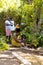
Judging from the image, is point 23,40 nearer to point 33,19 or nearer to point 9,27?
point 33,19

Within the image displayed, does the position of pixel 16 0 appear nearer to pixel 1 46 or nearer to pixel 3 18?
pixel 3 18

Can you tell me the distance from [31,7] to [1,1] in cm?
626

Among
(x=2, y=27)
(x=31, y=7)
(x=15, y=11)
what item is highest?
(x=31, y=7)

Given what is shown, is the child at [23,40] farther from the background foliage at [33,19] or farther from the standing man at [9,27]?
the standing man at [9,27]

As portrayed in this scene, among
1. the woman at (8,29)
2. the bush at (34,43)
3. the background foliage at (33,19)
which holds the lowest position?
the woman at (8,29)

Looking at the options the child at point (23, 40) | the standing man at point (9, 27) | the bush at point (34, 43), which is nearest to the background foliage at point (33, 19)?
the bush at point (34, 43)

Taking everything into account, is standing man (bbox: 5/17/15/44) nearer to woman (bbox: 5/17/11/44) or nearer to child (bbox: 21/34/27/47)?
woman (bbox: 5/17/11/44)

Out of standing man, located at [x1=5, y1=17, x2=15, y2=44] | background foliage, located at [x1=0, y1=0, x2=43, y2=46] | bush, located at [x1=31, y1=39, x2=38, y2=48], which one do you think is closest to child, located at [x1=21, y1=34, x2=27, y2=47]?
background foliage, located at [x1=0, y1=0, x2=43, y2=46]

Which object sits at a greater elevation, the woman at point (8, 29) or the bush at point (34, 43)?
the bush at point (34, 43)

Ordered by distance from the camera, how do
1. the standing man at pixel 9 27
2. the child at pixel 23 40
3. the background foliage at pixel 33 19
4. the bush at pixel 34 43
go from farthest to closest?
the standing man at pixel 9 27
the child at pixel 23 40
the background foliage at pixel 33 19
the bush at pixel 34 43

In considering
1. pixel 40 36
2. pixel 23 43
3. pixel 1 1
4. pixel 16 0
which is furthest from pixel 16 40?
pixel 16 0

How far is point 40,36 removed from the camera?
16.1 metres

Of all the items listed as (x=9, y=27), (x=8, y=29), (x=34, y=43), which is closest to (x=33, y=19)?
(x=34, y=43)

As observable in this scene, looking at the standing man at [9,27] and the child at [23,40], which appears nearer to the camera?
the child at [23,40]
